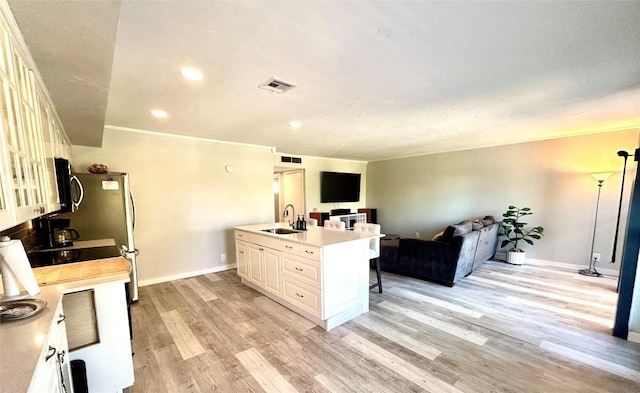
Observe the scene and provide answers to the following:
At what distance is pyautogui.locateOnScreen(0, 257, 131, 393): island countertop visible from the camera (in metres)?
0.76

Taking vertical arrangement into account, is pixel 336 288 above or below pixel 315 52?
below

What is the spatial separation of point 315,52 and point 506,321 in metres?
3.31

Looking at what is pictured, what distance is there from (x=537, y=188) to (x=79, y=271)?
662 cm

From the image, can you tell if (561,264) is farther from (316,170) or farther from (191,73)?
(191,73)

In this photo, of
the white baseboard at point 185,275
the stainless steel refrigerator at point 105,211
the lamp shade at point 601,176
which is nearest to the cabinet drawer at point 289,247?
the stainless steel refrigerator at point 105,211

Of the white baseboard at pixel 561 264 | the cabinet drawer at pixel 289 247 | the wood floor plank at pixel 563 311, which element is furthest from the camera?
the white baseboard at pixel 561 264

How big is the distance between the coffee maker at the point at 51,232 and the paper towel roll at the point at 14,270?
1434mm

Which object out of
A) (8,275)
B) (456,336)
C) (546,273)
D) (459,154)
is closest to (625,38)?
(456,336)

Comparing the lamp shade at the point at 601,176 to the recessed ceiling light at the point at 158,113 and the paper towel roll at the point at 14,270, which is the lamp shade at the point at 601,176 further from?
the paper towel roll at the point at 14,270

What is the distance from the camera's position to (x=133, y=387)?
6.08 feet

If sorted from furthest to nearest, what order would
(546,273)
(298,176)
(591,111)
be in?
(298,176) < (546,273) < (591,111)

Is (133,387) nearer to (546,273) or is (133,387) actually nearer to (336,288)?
(336,288)

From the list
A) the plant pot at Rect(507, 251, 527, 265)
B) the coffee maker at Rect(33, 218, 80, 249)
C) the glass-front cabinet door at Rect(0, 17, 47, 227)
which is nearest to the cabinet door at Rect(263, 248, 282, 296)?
the coffee maker at Rect(33, 218, 80, 249)

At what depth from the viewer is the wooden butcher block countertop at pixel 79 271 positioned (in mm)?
1529
